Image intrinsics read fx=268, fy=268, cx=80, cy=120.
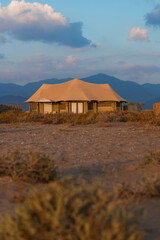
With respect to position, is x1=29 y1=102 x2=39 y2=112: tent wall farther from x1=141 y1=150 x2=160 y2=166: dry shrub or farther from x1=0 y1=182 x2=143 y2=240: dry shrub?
x1=0 y1=182 x2=143 y2=240: dry shrub

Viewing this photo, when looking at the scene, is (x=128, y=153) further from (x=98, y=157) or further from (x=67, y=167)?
(x=67, y=167)

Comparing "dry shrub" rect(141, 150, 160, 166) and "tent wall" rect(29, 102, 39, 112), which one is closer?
"dry shrub" rect(141, 150, 160, 166)

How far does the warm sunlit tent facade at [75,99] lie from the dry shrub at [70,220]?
27.8 metres

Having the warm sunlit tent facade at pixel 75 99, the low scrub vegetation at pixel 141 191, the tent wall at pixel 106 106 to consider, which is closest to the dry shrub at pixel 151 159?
the low scrub vegetation at pixel 141 191

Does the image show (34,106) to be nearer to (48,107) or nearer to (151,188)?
(48,107)

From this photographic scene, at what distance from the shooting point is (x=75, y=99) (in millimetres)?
29734

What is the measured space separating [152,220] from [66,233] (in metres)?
1.15

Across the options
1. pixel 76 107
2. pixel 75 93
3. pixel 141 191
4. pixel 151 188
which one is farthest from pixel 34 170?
pixel 75 93

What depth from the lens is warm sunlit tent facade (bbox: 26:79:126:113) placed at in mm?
30359

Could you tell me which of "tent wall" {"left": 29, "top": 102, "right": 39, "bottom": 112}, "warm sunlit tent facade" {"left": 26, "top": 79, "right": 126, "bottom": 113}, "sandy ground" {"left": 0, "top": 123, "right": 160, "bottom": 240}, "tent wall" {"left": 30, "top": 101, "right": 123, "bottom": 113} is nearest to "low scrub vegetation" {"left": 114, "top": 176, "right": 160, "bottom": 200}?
"sandy ground" {"left": 0, "top": 123, "right": 160, "bottom": 240}

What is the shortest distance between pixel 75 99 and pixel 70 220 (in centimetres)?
2804

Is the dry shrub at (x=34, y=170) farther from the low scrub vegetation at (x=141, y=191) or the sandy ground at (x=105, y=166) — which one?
the low scrub vegetation at (x=141, y=191)

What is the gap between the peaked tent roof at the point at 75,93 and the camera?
30.3 meters

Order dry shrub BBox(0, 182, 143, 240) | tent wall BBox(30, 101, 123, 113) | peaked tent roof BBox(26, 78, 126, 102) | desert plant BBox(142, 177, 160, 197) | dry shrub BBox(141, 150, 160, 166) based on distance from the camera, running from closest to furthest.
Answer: dry shrub BBox(0, 182, 143, 240) → desert plant BBox(142, 177, 160, 197) → dry shrub BBox(141, 150, 160, 166) → peaked tent roof BBox(26, 78, 126, 102) → tent wall BBox(30, 101, 123, 113)
